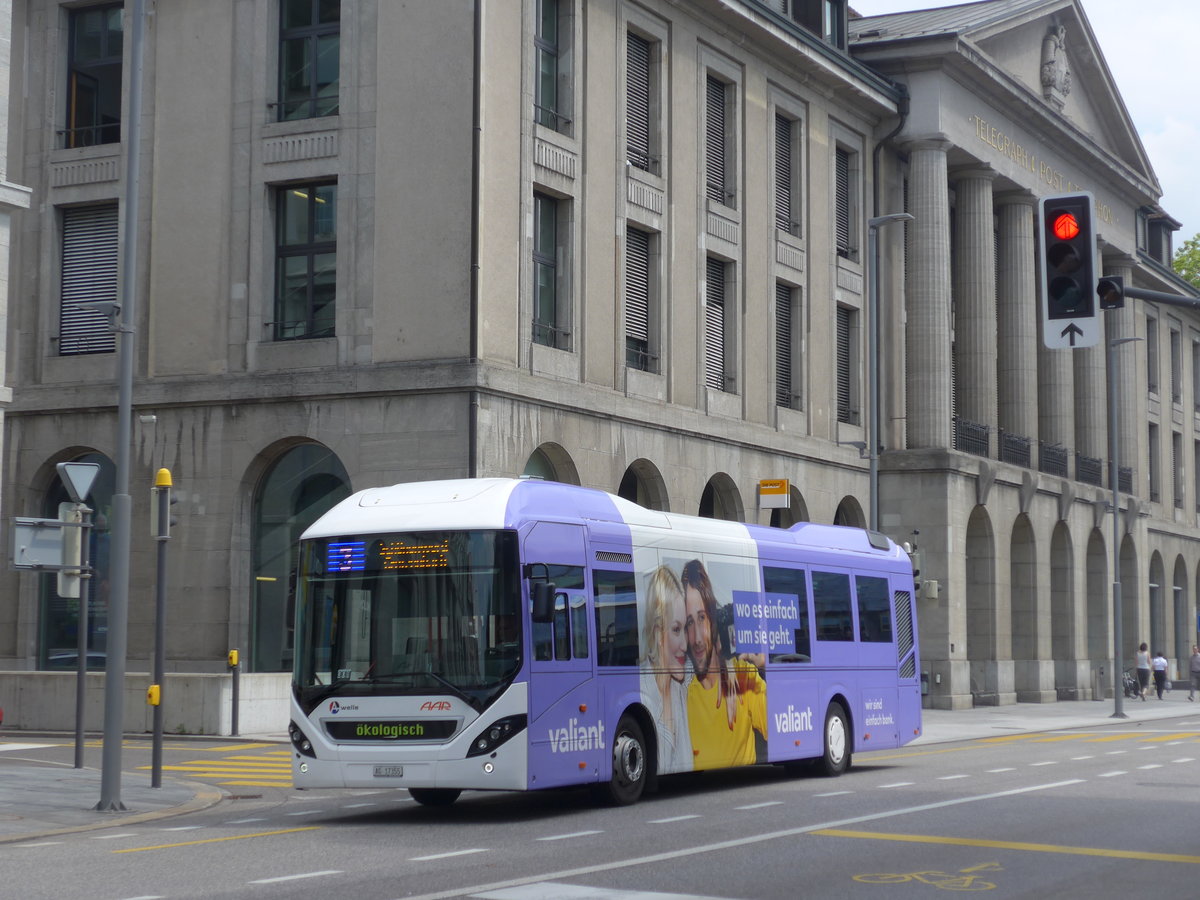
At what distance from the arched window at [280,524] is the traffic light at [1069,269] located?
19.1m

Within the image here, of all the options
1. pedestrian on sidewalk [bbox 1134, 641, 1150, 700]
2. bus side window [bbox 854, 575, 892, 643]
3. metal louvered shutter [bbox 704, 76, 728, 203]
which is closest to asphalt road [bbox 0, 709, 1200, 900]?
bus side window [bbox 854, 575, 892, 643]

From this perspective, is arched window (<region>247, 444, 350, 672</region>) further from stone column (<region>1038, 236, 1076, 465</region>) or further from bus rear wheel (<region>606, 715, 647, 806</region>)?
→ stone column (<region>1038, 236, 1076, 465</region>)

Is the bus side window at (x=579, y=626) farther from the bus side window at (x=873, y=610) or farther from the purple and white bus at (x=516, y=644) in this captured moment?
the bus side window at (x=873, y=610)

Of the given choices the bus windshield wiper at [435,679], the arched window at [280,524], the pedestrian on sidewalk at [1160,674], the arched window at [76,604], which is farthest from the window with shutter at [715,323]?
the pedestrian on sidewalk at [1160,674]

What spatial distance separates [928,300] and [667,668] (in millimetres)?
28573

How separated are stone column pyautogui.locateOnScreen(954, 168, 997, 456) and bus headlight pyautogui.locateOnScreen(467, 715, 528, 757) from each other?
112 feet

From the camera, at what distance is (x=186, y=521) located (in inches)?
1237

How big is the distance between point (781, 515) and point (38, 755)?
68.9ft

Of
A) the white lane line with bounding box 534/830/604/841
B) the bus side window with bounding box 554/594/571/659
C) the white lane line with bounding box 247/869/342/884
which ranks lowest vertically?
the white lane line with bounding box 534/830/604/841

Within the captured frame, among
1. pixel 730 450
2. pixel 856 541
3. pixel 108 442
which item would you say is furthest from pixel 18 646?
pixel 856 541

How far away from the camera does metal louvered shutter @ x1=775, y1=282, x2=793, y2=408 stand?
4038cm

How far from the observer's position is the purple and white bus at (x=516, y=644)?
15820 millimetres

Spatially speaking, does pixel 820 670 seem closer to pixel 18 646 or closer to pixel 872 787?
pixel 872 787

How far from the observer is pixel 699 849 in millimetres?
13367
